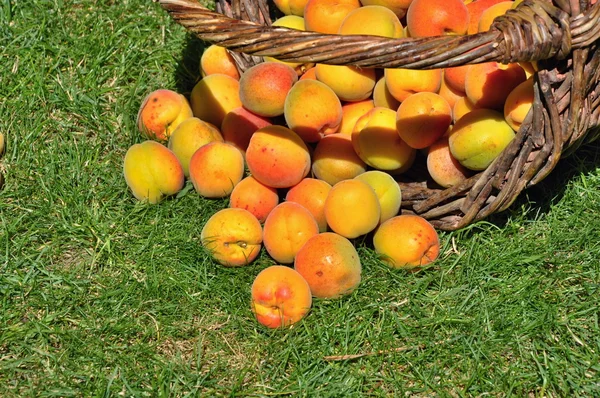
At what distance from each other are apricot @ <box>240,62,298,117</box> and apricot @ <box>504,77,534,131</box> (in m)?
0.68

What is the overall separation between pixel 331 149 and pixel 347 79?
0.23 m

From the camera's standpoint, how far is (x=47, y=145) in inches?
99.9

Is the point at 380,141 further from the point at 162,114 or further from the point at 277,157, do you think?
the point at 162,114

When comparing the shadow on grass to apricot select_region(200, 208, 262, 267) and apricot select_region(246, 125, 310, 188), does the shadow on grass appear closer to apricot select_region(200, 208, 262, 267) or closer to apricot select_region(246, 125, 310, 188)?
apricot select_region(246, 125, 310, 188)

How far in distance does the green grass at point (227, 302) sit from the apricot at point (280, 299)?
0.11ft

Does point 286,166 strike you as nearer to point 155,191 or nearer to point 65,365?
point 155,191

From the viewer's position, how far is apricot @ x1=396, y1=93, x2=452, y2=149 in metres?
2.08

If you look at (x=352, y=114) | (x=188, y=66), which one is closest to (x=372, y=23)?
(x=352, y=114)

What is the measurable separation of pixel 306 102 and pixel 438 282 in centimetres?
66

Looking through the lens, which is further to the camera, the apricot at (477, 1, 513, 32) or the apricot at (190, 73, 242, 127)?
the apricot at (190, 73, 242, 127)

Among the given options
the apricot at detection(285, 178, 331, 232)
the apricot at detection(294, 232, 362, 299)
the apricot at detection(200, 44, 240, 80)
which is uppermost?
the apricot at detection(200, 44, 240, 80)

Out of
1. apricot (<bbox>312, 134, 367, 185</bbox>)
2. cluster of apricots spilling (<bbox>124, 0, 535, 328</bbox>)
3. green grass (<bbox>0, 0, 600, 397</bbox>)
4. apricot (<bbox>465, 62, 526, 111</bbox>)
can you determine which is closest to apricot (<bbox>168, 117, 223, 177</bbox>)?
cluster of apricots spilling (<bbox>124, 0, 535, 328</bbox>)

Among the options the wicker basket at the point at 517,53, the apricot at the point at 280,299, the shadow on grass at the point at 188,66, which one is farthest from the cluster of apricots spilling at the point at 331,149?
the shadow on grass at the point at 188,66

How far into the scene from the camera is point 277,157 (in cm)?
214
